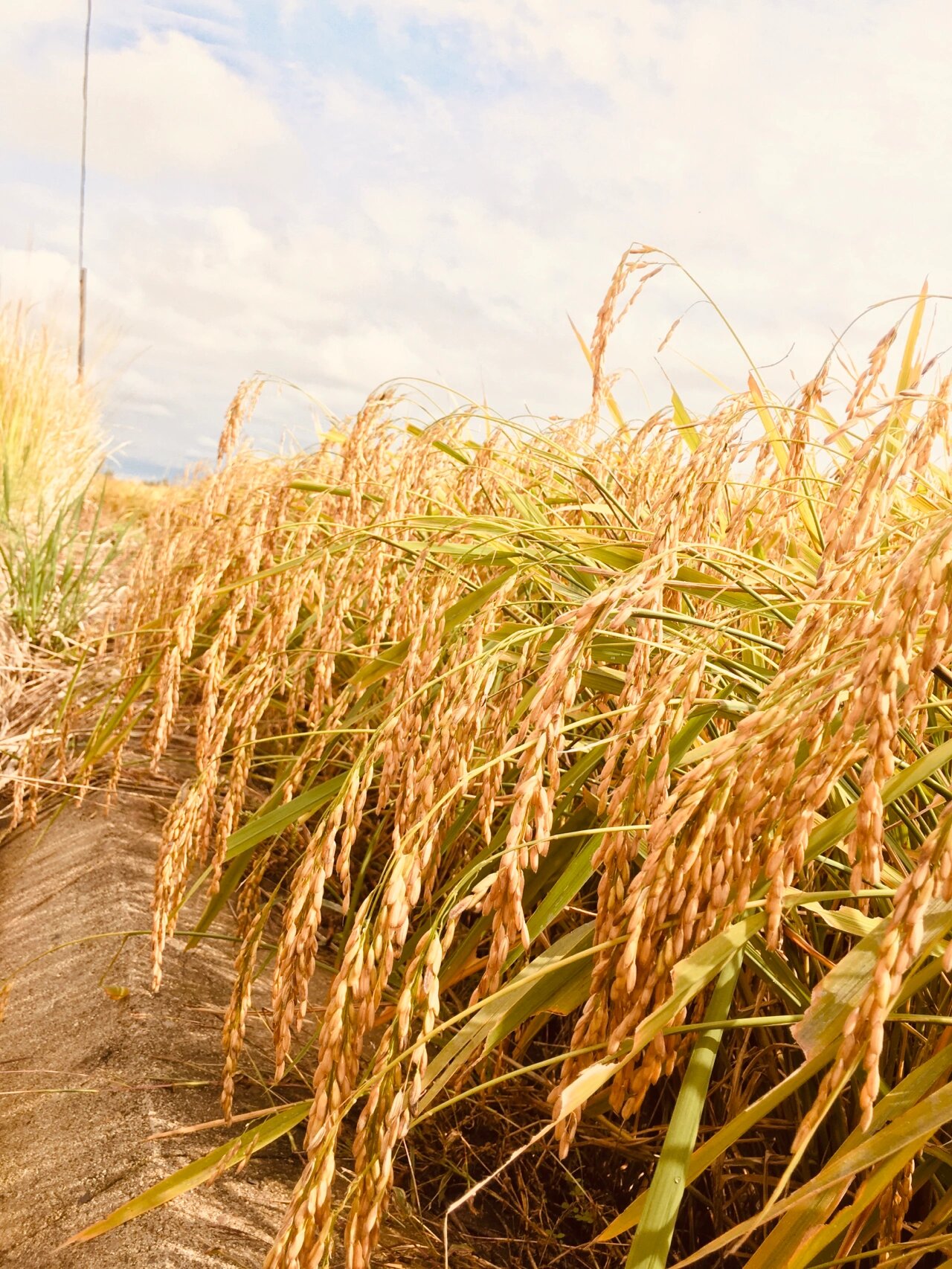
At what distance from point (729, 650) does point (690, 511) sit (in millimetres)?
193

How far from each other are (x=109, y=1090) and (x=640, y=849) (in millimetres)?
772

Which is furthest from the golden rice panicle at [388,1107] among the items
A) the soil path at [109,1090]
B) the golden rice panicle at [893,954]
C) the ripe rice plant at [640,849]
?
the soil path at [109,1090]

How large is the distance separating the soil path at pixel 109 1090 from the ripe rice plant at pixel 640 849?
120 mm

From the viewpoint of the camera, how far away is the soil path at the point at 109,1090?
42.1 inches

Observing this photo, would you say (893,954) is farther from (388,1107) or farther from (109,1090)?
(109,1090)

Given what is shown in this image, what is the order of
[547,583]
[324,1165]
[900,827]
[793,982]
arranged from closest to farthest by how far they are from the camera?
1. [324,1165]
2. [793,982]
3. [900,827]
4. [547,583]

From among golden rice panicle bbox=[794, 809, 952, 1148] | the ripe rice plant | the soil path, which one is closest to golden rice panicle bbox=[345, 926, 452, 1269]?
the ripe rice plant

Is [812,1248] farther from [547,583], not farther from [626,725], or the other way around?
[547,583]

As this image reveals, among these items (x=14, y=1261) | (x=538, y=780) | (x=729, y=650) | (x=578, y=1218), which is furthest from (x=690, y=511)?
(x=14, y=1261)

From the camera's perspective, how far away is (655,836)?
2.10ft

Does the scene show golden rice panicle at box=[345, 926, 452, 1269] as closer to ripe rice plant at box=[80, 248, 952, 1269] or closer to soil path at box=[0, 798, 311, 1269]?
ripe rice plant at box=[80, 248, 952, 1269]

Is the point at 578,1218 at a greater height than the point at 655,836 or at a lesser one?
lesser

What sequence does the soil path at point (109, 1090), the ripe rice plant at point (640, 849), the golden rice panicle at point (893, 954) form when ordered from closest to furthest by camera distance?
1. the golden rice panicle at point (893, 954)
2. the ripe rice plant at point (640, 849)
3. the soil path at point (109, 1090)

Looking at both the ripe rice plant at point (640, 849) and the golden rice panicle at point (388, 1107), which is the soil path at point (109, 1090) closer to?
the ripe rice plant at point (640, 849)
